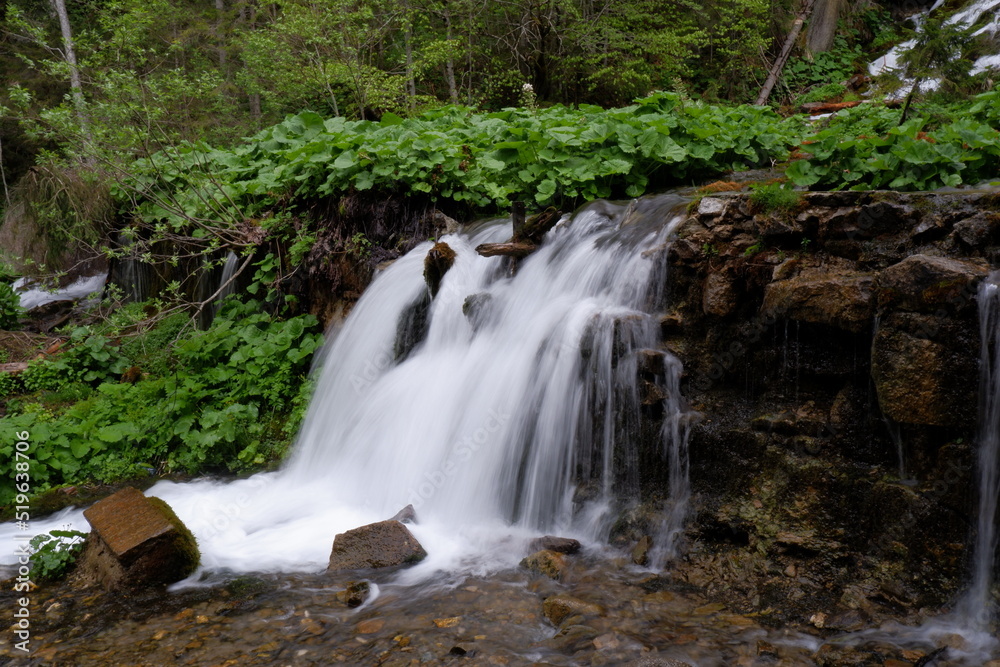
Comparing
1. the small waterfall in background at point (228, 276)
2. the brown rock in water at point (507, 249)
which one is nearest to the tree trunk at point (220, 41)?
the small waterfall in background at point (228, 276)

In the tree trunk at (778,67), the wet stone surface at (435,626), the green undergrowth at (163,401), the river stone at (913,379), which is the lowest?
the wet stone surface at (435,626)

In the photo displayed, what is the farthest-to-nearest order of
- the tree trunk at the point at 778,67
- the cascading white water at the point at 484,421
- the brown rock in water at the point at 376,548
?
1. the tree trunk at the point at 778,67
2. the cascading white water at the point at 484,421
3. the brown rock in water at the point at 376,548

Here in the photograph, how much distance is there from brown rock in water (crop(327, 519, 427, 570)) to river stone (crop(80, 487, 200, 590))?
85 cm

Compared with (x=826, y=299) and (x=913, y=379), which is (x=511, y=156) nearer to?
(x=826, y=299)

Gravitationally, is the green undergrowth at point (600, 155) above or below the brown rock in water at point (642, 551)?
above

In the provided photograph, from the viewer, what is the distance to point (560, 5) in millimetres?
12047

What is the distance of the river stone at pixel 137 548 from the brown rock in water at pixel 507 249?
294 cm

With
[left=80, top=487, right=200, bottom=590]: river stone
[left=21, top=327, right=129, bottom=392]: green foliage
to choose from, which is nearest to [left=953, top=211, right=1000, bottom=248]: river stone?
[left=80, top=487, right=200, bottom=590]: river stone

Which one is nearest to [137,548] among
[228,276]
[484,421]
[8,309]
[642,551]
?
[484,421]

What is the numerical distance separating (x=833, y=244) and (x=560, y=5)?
9.62 m

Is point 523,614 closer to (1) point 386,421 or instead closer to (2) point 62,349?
(1) point 386,421

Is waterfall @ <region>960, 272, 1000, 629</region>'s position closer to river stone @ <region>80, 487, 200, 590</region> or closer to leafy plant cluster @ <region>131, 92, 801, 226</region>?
leafy plant cluster @ <region>131, 92, 801, 226</region>

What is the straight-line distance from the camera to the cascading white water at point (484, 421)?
4188 millimetres

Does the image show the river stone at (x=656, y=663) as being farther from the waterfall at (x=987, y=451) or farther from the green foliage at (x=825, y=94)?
the green foliage at (x=825, y=94)
